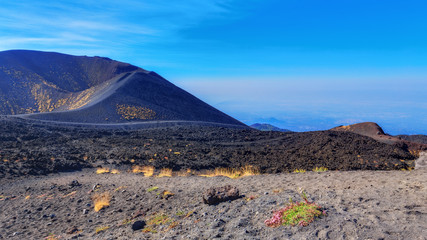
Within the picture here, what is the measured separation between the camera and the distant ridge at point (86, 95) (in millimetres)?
48406

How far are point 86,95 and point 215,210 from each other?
66497 millimetres

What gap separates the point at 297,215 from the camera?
5430mm

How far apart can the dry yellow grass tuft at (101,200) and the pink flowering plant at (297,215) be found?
6.10 m

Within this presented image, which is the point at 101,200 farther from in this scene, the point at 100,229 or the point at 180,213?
the point at 180,213

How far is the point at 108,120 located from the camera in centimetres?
4491

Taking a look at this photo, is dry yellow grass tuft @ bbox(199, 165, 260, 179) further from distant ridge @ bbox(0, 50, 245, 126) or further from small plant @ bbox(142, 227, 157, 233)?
distant ridge @ bbox(0, 50, 245, 126)

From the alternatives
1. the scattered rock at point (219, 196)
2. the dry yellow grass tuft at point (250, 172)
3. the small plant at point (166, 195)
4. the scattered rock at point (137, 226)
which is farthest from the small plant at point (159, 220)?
the dry yellow grass tuft at point (250, 172)

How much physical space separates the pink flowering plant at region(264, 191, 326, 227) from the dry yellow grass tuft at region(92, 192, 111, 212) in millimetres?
6097

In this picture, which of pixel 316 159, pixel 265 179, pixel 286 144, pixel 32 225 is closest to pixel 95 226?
pixel 32 225

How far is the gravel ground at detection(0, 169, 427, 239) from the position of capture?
16.8ft

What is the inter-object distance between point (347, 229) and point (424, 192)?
3.31m

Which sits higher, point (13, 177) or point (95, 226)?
point (95, 226)

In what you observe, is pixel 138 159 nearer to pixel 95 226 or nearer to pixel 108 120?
pixel 95 226

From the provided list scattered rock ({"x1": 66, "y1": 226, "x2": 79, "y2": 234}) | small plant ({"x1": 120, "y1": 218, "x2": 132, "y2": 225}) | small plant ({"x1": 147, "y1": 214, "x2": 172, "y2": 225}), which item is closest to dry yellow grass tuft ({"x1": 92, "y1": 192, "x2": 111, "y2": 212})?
scattered rock ({"x1": 66, "y1": 226, "x2": 79, "y2": 234})
